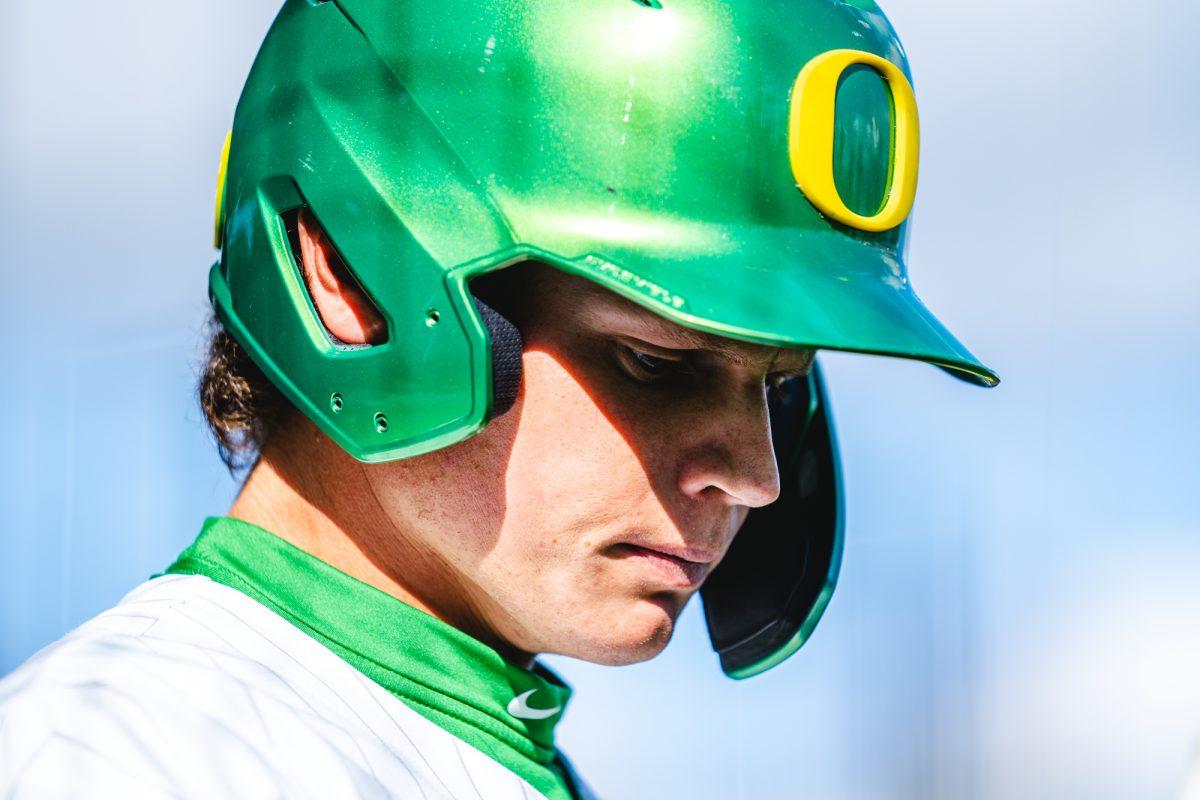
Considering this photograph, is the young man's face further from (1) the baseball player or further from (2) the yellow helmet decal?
(2) the yellow helmet decal

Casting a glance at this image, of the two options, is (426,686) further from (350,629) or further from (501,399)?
(501,399)

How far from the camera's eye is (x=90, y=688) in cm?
121

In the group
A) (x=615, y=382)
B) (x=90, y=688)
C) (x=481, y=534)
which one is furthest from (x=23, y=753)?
(x=615, y=382)

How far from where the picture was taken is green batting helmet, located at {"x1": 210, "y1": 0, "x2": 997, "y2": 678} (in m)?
1.38

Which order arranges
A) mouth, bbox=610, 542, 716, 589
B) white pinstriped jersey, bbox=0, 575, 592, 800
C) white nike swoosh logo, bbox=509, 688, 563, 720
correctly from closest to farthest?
white pinstriped jersey, bbox=0, 575, 592, 800, mouth, bbox=610, 542, 716, 589, white nike swoosh logo, bbox=509, 688, 563, 720

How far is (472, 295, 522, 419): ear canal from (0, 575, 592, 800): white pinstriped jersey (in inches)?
11.7

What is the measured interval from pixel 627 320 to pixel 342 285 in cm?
30

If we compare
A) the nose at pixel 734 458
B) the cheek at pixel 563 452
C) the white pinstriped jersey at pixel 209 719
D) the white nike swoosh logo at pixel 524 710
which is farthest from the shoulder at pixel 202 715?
the nose at pixel 734 458

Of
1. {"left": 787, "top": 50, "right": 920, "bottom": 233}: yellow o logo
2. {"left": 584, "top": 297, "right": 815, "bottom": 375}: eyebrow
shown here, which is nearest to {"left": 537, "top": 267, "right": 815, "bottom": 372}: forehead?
{"left": 584, "top": 297, "right": 815, "bottom": 375}: eyebrow

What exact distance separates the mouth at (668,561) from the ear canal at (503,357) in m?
0.19

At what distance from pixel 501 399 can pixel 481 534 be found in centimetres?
15

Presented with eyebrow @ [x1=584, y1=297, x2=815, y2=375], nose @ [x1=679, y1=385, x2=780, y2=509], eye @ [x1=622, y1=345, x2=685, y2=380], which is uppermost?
eyebrow @ [x1=584, y1=297, x2=815, y2=375]

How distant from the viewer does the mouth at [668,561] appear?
1.48 m

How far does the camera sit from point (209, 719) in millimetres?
1213
